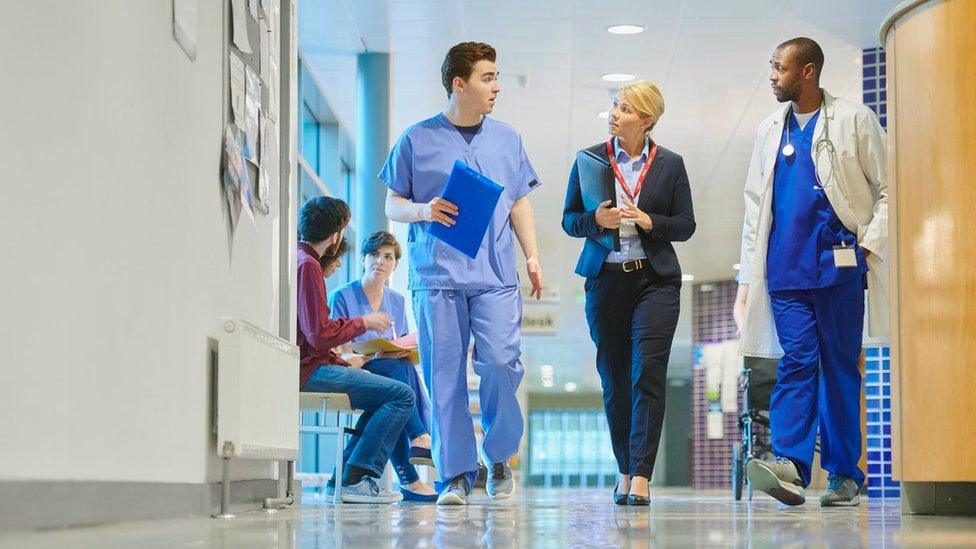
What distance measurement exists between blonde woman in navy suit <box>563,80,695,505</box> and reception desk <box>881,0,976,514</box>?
4.73 feet

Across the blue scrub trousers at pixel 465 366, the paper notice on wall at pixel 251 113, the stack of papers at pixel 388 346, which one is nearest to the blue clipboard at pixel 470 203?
the blue scrub trousers at pixel 465 366

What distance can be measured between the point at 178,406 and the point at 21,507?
1.06 meters

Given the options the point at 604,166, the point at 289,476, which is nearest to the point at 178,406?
the point at 289,476

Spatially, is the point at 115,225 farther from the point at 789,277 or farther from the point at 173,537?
the point at 789,277

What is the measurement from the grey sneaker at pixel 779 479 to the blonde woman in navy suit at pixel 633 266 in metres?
0.42

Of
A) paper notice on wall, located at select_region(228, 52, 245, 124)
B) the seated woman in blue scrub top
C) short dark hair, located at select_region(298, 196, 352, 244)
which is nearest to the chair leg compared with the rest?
the seated woman in blue scrub top

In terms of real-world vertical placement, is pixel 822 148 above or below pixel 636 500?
above

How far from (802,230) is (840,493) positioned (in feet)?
2.85

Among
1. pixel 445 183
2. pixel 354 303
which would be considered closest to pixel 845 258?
pixel 445 183

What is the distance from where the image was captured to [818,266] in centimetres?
440

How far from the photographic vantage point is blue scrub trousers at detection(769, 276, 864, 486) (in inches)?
172

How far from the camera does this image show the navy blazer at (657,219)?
471 centimetres

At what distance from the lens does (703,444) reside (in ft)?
78.5

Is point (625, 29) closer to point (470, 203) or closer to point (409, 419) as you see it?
point (409, 419)
